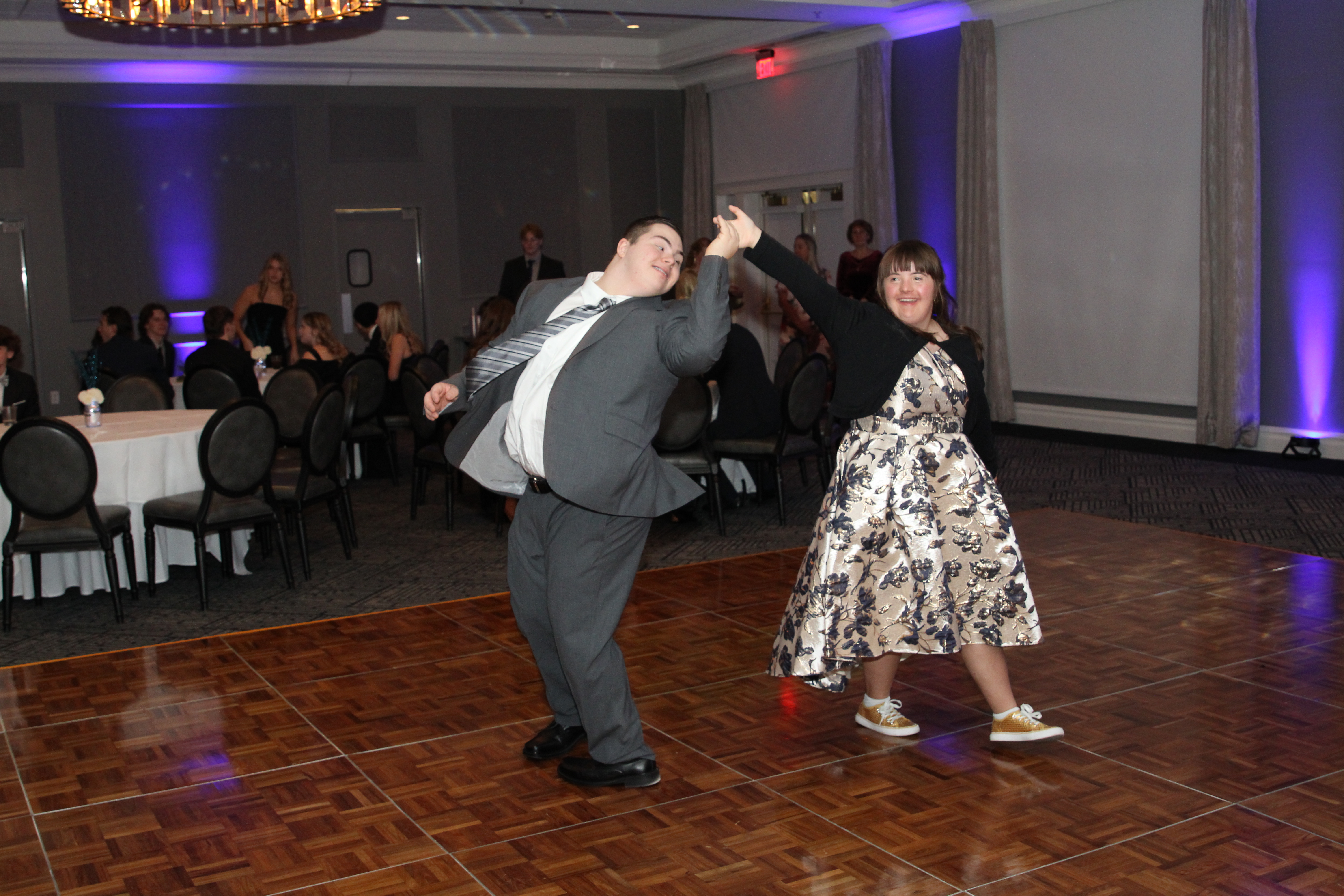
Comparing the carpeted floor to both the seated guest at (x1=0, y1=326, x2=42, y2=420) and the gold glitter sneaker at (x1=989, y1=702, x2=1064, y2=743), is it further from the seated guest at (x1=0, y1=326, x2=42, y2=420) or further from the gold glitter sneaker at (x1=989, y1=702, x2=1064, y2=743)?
the gold glitter sneaker at (x1=989, y1=702, x2=1064, y2=743)

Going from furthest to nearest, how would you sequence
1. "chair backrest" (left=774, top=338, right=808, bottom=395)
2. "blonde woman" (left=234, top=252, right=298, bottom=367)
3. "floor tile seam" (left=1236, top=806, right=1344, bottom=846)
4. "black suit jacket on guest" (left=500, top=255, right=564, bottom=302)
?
"black suit jacket on guest" (left=500, top=255, right=564, bottom=302)
"blonde woman" (left=234, top=252, right=298, bottom=367)
"chair backrest" (left=774, top=338, right=808, bottom=395)
"floor tile seam" (left=1236, top=806, right=1344, bottom=846)

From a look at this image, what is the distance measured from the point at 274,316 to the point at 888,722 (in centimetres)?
697

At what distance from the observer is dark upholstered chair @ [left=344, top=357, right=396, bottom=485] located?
8.15 metres

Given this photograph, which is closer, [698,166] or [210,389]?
[210,389]

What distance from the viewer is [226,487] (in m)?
5.58

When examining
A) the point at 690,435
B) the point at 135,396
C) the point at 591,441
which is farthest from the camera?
the point at 135,396

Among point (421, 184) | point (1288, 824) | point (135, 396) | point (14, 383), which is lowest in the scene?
point (1288, 824)

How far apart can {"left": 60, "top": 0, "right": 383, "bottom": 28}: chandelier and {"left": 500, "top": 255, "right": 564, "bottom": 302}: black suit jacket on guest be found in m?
3.57

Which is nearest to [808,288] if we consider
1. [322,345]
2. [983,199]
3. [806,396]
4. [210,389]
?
[806,396]

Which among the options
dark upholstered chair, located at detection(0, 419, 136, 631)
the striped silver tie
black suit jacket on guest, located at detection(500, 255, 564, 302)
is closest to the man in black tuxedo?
black suit jacket on guest, located at detection(500, 255, 564, 302)

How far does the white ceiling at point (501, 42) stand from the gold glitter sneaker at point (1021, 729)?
261 inches

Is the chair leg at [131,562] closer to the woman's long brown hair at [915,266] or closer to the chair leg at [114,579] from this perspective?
the chair leg at [114,579]

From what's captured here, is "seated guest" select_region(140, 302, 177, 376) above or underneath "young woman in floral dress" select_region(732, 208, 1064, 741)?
above

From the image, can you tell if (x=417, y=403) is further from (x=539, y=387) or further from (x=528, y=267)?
(x=539, y=387)
